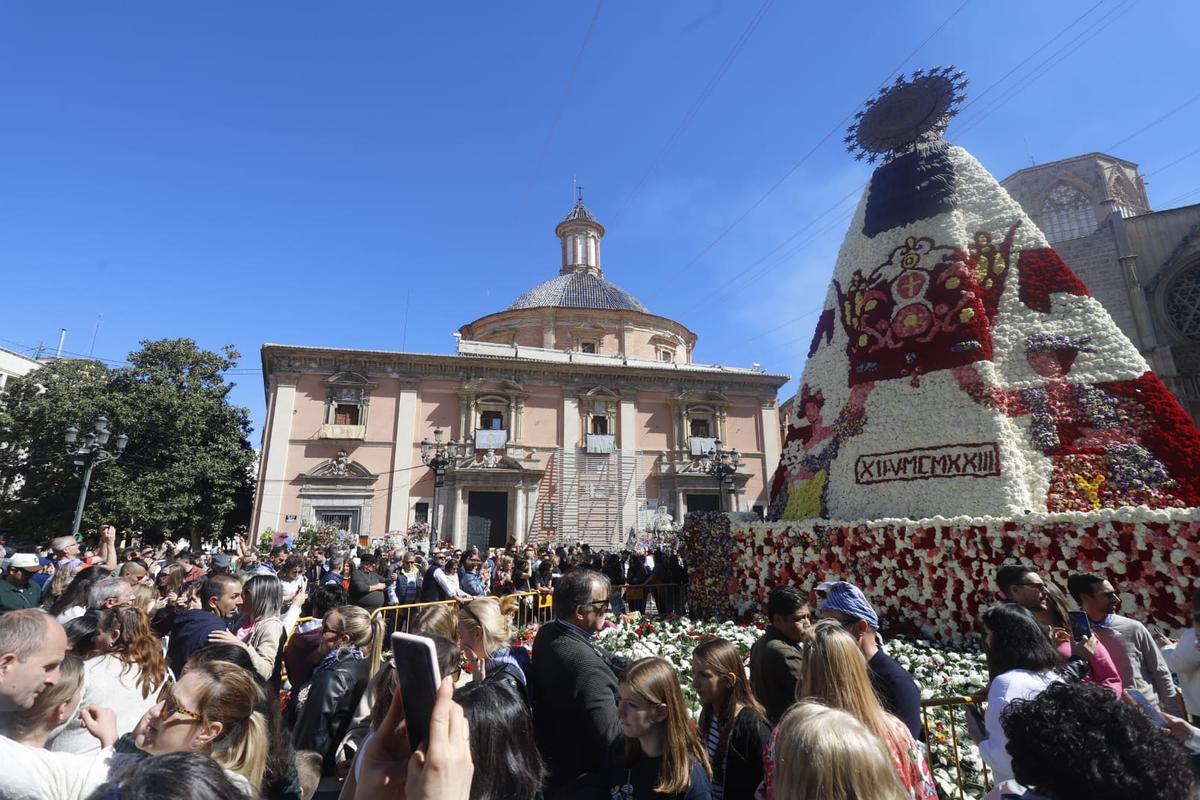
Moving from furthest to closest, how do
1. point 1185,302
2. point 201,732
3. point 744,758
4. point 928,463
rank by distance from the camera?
1. point 1185,302
2. point 928,463
3. point 744,758
4. point 201,732

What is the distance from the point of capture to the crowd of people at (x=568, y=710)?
4.98ft

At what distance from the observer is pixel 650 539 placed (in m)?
21.5

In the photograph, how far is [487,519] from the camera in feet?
76.0

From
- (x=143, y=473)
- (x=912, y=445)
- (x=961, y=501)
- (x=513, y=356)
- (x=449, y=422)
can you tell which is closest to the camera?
(x=961, y=501)

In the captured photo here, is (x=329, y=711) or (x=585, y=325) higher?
(x=585, y=325)

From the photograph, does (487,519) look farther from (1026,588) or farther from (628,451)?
(1026,588)

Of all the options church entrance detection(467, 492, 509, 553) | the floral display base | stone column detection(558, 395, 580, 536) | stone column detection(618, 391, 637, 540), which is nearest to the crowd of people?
the floral display base

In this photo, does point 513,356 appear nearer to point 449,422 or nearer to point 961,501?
point 449,422

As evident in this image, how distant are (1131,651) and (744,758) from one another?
9.95 ft

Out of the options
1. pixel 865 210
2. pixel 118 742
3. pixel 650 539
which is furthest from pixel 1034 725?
pixel 650 539

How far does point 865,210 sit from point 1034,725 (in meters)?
10.7

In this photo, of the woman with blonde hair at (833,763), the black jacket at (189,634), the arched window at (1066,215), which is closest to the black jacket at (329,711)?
the black jacket at (189,634)

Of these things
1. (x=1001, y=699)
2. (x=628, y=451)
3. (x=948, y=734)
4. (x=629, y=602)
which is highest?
(x=628, y=451)

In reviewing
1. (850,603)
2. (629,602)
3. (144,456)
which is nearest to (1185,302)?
(629,602)
